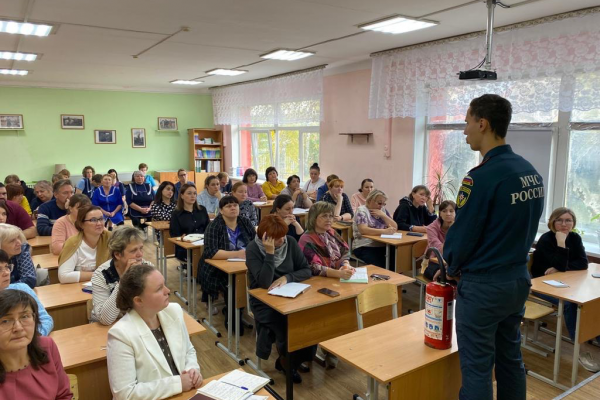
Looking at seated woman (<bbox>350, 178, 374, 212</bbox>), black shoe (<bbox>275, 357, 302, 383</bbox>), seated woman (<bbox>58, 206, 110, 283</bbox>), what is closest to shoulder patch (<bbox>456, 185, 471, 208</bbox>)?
black shoe (<bbox>275, 357, 302, 383</bbox>)

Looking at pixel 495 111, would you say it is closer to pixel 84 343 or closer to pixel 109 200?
pixel 84 343

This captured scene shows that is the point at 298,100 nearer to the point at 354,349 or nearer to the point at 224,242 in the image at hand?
the point at 224,242

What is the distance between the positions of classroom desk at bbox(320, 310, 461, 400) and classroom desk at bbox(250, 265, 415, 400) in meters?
0.62

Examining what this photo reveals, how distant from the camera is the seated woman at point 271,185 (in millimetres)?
8328

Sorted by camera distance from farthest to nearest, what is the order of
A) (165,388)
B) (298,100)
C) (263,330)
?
(298,100)
(263,330)
(165,388)

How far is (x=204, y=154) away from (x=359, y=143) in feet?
18.9

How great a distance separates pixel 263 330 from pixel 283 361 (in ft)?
1.14

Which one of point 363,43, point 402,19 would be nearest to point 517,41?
point 402,19

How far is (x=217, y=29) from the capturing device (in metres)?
4.93

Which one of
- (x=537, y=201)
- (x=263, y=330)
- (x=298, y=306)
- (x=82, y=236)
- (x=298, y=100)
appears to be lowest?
(x=263, y=330)

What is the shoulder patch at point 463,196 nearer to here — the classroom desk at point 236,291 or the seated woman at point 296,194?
the classroom desk at point 236,291

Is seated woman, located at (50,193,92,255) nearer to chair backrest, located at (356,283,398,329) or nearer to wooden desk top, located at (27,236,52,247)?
wooden desk top, located at (27,236,52,247)

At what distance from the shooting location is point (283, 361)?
3.32m

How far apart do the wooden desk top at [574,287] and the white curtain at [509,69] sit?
1728 mm
